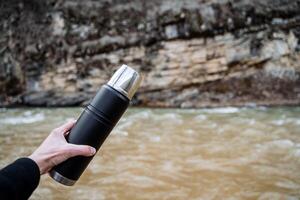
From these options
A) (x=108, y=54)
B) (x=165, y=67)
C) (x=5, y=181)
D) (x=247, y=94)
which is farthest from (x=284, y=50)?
(x=5, y=181)

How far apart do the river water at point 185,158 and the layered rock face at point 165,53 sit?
2142mm

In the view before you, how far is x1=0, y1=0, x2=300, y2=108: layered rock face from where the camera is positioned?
293 inches

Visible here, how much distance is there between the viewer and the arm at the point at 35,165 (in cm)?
113

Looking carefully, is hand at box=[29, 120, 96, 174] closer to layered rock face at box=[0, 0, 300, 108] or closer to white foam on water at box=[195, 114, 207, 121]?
white foam on water at box=[195, 114, 207, 121]

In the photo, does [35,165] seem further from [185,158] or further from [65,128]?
[185,158]

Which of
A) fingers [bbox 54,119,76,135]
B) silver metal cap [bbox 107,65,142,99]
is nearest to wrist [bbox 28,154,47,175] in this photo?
fingers [bbox 54,119,76,135]

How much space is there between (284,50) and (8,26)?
225 inches

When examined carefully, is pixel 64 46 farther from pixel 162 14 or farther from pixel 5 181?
pixel 5 181

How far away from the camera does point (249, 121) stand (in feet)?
16.4

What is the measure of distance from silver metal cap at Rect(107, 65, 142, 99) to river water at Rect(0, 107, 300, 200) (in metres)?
1.16

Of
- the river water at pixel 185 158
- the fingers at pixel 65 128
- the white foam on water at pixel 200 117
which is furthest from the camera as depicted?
the white foam on water at pixel 200 117

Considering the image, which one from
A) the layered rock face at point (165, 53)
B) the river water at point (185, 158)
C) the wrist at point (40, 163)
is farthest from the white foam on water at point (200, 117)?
the wrist at point (40, 163)

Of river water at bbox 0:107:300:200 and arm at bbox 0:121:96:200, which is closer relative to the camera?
arm at bbox 0:121:96:200

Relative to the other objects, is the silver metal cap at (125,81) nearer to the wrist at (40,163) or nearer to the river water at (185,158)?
the wrist at (40,163)
